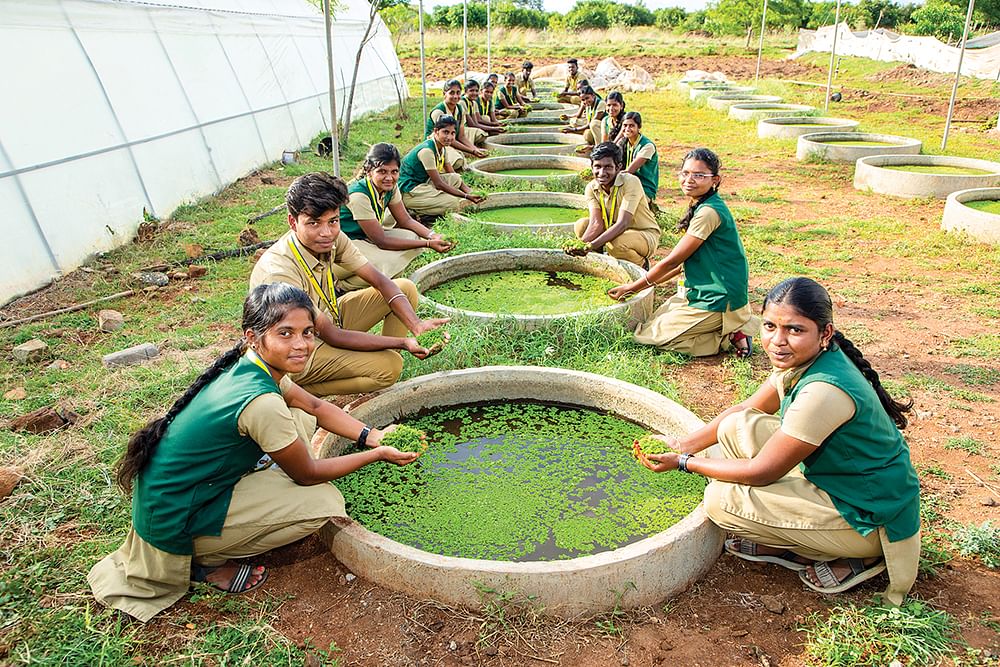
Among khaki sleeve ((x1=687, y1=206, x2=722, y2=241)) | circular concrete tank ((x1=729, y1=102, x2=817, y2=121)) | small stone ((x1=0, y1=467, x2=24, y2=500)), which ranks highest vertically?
khaki sleeve ((x1=687, y1=206, x2=722, y2=241))

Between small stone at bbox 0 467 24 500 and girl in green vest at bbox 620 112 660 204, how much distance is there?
537cm

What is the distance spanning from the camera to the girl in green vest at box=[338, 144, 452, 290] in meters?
4.54

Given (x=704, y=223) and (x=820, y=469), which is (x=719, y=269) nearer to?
(x=704, y=223)

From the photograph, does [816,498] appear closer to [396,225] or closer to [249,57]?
[396,225]

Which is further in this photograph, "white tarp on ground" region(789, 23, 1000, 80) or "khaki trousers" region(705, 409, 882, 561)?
"white tarp on ground" region(789, 23, 1000, 80)

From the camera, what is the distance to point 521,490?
3.13 metres

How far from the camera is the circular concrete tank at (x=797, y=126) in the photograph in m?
11.7

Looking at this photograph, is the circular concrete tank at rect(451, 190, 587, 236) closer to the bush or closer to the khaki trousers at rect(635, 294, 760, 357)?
the khaki trousers at rect(635, 294, 760, 357)

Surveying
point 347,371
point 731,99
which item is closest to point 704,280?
point 347,371

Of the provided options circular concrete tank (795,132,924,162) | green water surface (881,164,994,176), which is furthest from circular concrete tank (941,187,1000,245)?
circular concrete tank (795,132,924,162)

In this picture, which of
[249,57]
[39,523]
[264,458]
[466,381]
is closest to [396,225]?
[466,381]

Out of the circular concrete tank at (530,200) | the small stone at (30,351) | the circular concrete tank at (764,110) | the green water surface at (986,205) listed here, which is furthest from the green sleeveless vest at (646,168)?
the circular concrete tank at (764,110)

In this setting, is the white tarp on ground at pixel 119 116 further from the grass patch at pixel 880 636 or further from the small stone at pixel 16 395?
the grass patch at pixel 880 636

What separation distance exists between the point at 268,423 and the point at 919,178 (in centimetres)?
870
